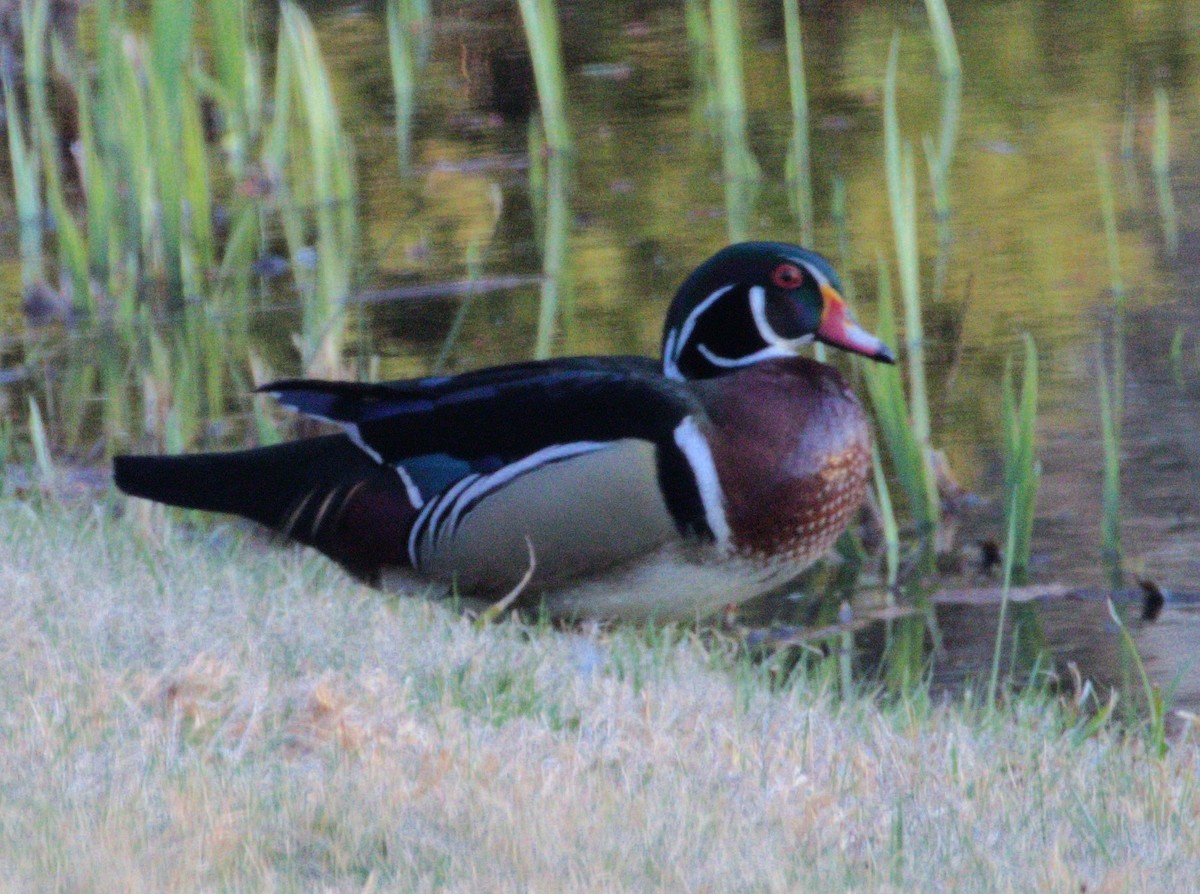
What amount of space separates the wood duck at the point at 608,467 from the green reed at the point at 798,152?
237 cm

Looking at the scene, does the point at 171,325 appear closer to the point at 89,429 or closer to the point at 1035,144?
the point at 89,429

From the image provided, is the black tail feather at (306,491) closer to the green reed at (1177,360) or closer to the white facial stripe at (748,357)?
the white facial stripe at (748,357)

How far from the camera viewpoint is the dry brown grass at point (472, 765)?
8.39 feet

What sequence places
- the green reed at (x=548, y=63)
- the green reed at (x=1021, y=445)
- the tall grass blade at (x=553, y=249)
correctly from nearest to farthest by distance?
1. the green reed at (x=1021, y=445)
2. the tall grass blade at (x=553, y=249)
3. the green reed at (x=548, y=63)

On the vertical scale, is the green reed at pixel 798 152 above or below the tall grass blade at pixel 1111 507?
above

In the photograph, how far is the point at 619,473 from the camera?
3955mm

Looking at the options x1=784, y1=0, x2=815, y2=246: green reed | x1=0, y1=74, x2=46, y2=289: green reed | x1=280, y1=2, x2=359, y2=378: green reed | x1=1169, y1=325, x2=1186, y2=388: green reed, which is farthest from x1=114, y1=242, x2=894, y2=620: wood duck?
x1=784, y1=0, x2=815, y2=246: green reed

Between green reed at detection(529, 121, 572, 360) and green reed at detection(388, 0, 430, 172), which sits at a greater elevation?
green reed at detection(388, 0, 430, 172)

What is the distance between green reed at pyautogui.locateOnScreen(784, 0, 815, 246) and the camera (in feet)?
21.6

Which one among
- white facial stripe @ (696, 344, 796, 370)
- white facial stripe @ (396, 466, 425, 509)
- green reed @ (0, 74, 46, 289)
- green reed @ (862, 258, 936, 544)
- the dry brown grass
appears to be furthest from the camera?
green reed @ (0, 74, 46, 289)

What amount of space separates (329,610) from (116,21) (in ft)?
8.59

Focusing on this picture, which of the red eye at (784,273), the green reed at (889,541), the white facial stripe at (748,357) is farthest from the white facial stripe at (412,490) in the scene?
the green reed at (889,541)

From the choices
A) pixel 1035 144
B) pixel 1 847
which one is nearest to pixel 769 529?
pixel 1 847

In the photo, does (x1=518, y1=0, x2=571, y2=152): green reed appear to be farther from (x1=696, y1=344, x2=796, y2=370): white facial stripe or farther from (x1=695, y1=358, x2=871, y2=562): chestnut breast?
(x1=695, y1=358, x2=871, y2=562): chestnut breast
